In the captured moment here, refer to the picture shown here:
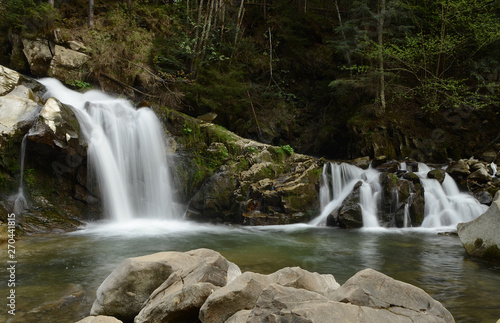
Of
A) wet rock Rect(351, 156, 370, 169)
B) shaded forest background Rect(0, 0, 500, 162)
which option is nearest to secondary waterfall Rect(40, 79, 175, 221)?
shaded forest background Rect(0, 0, 500, 162)

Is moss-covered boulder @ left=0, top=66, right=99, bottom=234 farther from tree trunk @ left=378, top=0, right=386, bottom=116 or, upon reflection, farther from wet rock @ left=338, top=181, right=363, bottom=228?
tree trunk @ left=378, top=0, right=386, bottom=116

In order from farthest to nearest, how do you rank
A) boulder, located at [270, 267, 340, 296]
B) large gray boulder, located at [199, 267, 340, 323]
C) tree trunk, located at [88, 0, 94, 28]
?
tree trunk, located at [88, 0, 94, 28], boulder, located at [270, 267, 340, 296], large gray boulder, located at [199, 267, 340, 323]

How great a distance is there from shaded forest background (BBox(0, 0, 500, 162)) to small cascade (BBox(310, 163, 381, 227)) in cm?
358

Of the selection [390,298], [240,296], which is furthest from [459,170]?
[240,296]

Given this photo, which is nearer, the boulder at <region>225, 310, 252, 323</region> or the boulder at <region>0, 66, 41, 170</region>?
the boulder at <region>225, 310, 252, 323</region>

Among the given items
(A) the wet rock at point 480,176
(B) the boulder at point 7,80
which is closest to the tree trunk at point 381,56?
(A) the wet rock at point 480,176

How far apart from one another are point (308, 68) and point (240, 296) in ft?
56.2

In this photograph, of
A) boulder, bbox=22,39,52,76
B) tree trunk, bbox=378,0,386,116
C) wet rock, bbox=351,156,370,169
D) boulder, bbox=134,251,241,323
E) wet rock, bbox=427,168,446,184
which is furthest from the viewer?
tree trunk, bbox=378,0,386,116

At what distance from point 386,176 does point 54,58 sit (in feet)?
38.6

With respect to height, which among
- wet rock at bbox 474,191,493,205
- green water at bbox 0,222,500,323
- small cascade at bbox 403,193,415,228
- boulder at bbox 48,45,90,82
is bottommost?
green water at bbox 0,222,500,323

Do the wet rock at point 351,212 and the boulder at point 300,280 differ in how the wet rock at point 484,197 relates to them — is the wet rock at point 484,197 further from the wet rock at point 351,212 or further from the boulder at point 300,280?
the boulder at point 300,280

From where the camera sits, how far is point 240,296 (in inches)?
124

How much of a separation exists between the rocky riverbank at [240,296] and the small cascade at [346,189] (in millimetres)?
6634

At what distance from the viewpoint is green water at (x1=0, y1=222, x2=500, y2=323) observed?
4.39 meters
